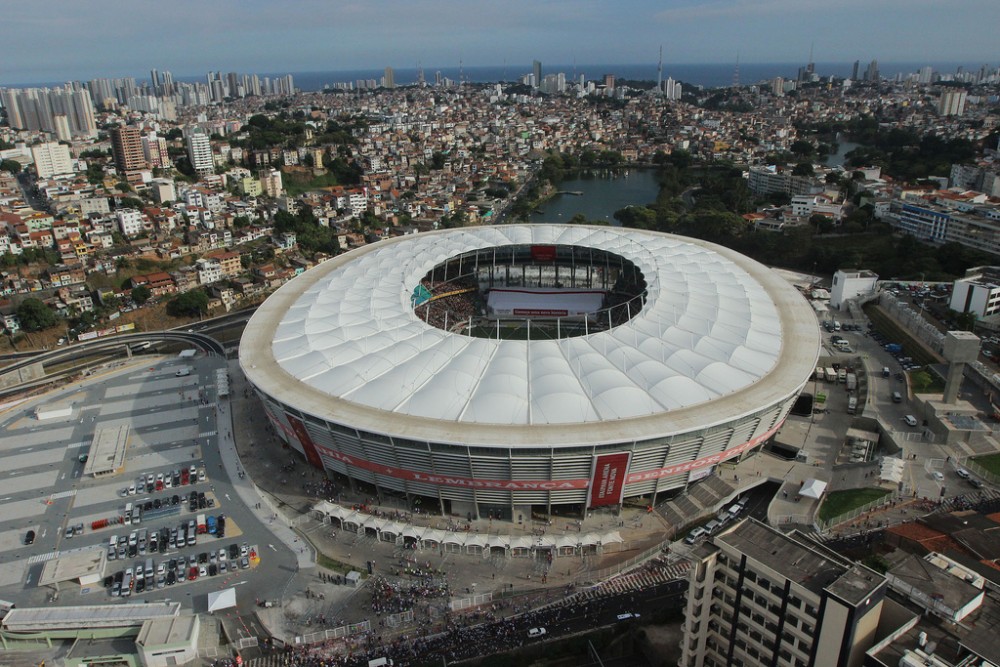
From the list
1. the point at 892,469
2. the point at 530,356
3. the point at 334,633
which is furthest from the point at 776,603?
the point at 530,356

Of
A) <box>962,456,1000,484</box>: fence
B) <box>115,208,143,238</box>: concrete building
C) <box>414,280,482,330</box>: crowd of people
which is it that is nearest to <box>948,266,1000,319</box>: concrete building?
<box>962,456,1000,484</box>: fence

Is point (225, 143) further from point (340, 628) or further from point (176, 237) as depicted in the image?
point (340, 628)

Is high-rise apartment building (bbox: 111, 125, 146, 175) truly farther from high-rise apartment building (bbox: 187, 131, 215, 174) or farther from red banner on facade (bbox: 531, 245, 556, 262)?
red banner on facade (bbox: 531, 245, 556, 262)

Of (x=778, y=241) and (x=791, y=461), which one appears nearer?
(x=791, y=461)

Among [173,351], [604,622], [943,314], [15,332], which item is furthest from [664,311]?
[15,332]

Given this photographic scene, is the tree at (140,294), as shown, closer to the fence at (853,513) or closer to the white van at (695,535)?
the white van at (695,535)

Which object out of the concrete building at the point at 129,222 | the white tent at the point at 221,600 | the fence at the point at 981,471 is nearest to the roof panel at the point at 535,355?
the white tent at the point at 221,600
